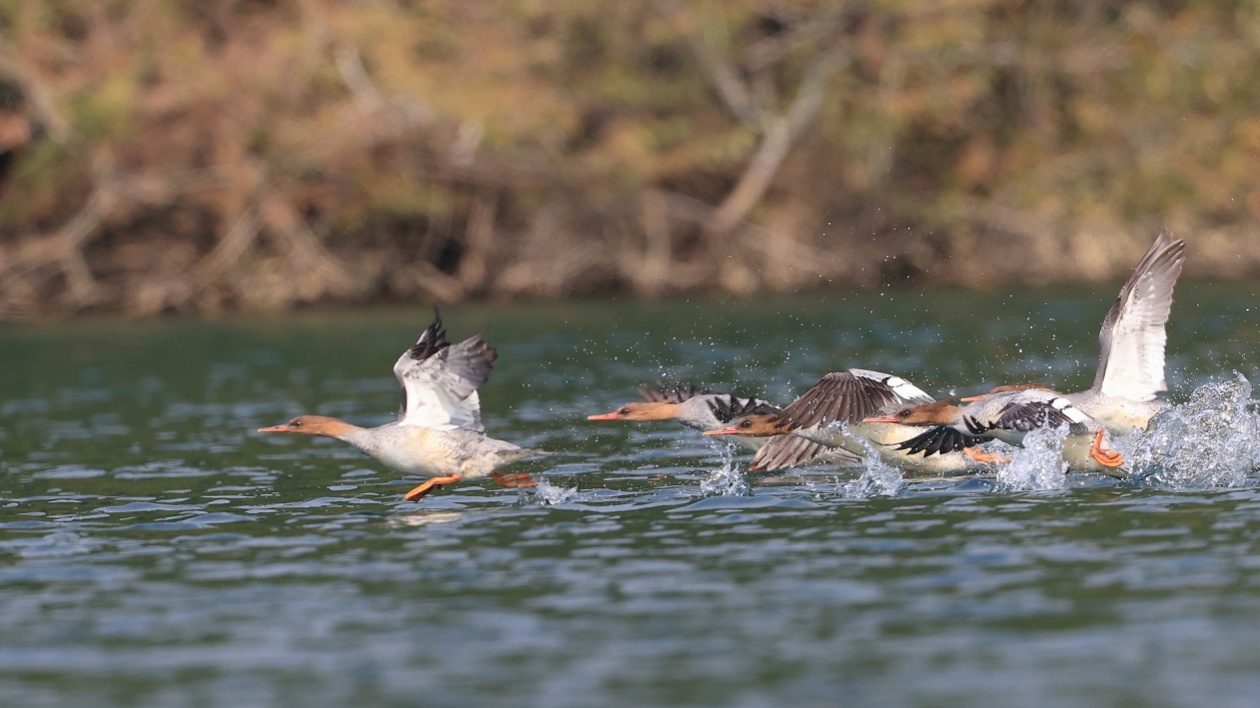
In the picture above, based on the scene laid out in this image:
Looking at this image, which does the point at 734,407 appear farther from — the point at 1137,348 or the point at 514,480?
the point at 1137,348

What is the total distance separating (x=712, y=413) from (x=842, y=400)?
2.04 meters

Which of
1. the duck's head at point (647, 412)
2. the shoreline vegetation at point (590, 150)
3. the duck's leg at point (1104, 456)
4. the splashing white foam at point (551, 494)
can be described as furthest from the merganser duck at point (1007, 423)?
the shoreline vegetation at point (590, 150)

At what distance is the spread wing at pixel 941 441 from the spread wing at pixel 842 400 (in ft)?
1.33

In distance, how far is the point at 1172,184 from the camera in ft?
134

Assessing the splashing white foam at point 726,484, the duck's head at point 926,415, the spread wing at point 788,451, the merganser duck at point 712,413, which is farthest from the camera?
the merganser duck at point 712,413

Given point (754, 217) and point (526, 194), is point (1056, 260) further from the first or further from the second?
point (526, 194)

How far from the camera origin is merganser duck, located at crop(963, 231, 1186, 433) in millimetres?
13438

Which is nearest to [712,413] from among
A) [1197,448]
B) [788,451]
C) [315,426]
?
[788,451]

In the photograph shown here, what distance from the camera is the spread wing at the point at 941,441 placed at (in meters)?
13.9

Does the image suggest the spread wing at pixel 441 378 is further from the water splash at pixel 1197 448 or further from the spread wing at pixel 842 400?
the water splash at pixel 1197 448

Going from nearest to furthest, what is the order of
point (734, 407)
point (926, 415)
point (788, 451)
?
1. point (926, 415)
2. point (788, 451)
3. point (734, 407)

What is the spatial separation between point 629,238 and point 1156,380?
2807cm

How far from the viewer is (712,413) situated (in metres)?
15.6

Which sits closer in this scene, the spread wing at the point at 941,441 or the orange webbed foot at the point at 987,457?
the orange webbed foot at the point at 987,457
